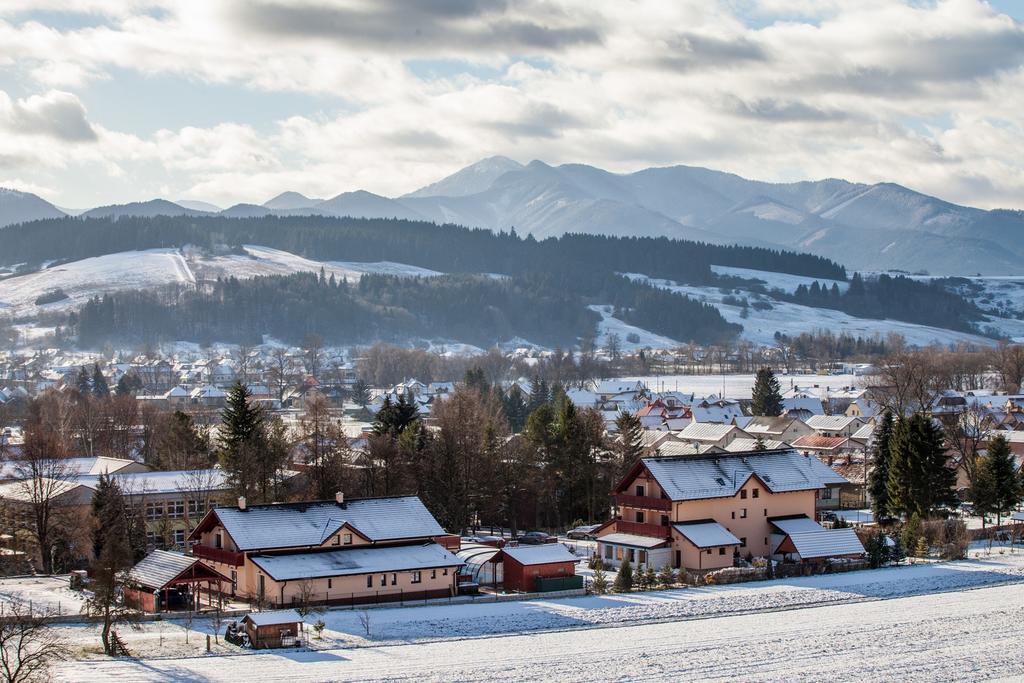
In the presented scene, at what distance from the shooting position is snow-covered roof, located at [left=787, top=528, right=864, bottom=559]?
5038 centimetres

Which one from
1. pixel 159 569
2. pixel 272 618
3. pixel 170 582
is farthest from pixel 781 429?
pixel 272 618

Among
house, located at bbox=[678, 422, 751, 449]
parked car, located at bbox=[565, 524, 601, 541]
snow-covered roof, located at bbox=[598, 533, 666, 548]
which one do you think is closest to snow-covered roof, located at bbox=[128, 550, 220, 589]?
snow-covered roof, located at bbox=[598, 533, 666, 548]

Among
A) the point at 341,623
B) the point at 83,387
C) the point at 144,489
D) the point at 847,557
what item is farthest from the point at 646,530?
the point at 83,387

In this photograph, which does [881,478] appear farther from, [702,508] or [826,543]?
[702,508]

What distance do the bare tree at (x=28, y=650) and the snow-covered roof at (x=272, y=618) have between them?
499 centimetres

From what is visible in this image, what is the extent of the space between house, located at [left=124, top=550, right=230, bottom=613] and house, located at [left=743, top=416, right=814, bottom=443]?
57514 millimetres

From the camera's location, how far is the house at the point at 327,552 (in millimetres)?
42688

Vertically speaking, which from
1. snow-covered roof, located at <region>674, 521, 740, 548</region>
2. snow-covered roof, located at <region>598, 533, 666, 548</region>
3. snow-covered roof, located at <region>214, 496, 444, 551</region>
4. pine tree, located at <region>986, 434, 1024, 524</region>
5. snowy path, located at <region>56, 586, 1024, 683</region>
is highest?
pine tree, located at <region>986, 434, 1024, 524</region>

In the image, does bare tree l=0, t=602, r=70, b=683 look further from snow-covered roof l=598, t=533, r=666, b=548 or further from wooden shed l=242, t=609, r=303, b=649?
snow-covered roof l=598, t=533, r=666, b=548

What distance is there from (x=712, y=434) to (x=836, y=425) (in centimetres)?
1176

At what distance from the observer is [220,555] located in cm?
4453

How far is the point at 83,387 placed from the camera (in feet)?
462

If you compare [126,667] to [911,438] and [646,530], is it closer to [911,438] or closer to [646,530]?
[646,530]

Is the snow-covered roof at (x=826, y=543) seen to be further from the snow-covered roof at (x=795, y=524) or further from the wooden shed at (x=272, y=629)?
the wooden shed at (x=272, y=629)
